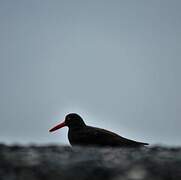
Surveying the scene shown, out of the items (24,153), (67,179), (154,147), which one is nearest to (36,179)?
(67,179)

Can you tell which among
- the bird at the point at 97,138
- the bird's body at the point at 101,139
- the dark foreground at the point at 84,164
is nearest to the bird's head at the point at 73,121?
the bird at the point at 97,138

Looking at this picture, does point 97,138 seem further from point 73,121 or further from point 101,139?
point 73,121

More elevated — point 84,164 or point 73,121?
point 73,121

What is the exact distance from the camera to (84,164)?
6879 mm

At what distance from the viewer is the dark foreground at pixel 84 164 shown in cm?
595

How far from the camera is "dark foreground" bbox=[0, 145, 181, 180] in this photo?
595 centimetres

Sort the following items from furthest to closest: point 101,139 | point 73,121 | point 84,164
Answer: point 73,121 → point 101,139 → point 84,164

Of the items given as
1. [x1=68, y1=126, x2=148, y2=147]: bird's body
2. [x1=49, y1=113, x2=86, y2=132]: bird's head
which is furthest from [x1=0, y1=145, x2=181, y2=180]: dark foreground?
[x1=49, y1=113, x2=86, y2=132]: bird's head

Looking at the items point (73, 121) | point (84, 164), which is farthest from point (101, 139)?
point (84, 164)

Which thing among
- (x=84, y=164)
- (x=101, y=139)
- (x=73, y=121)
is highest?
(x=73, y=121)

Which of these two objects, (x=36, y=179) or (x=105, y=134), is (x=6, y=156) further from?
(x=105, y=134)

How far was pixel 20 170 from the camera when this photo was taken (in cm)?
623

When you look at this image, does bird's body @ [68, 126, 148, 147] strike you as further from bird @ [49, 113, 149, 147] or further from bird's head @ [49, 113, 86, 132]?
bird's head @ [49, 113, 86, 132]

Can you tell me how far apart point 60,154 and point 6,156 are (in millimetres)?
1033
